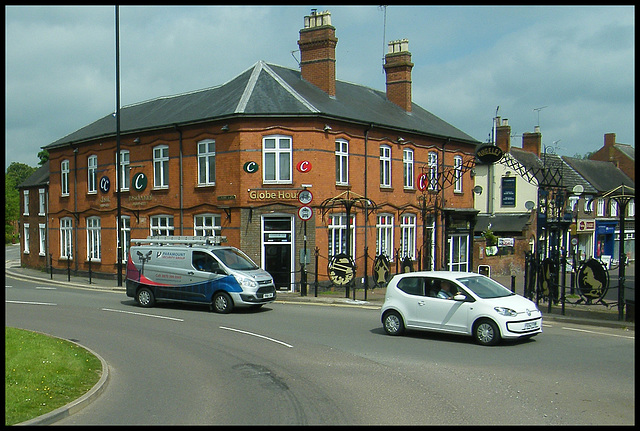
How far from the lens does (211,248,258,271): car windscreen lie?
63.2 feet

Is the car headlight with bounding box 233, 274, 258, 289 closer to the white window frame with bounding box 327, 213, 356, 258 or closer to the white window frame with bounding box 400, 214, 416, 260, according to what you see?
the white window frame with bounding box 327, 213, 356, 258

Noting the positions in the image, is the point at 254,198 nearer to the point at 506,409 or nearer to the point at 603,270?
the point at 603,270

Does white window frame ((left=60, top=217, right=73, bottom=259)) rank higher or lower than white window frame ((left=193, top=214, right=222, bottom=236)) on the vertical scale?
lower

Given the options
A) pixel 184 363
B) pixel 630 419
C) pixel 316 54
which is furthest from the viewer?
pixel 316 54

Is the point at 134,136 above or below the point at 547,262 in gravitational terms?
above

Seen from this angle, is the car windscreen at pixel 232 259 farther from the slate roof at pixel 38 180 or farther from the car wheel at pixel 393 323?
the slate roof at pixel 38 180

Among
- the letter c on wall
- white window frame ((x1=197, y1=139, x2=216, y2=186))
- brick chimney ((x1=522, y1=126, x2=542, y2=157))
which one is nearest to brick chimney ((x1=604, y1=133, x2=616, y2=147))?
brick chimney ((x1=522, y1=126, x2=542, y2=157))

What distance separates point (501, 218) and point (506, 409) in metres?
38.0

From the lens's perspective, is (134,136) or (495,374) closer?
(495,374)

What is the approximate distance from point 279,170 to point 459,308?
14.2 meters

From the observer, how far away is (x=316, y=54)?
3014cm

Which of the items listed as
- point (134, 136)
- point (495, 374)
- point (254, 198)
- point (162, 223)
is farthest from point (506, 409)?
point (134, 136)

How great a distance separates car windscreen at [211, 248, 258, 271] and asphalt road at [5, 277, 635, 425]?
199 centimetres

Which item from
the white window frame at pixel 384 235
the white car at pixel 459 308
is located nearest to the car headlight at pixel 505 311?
the white car at pixel 459 308
